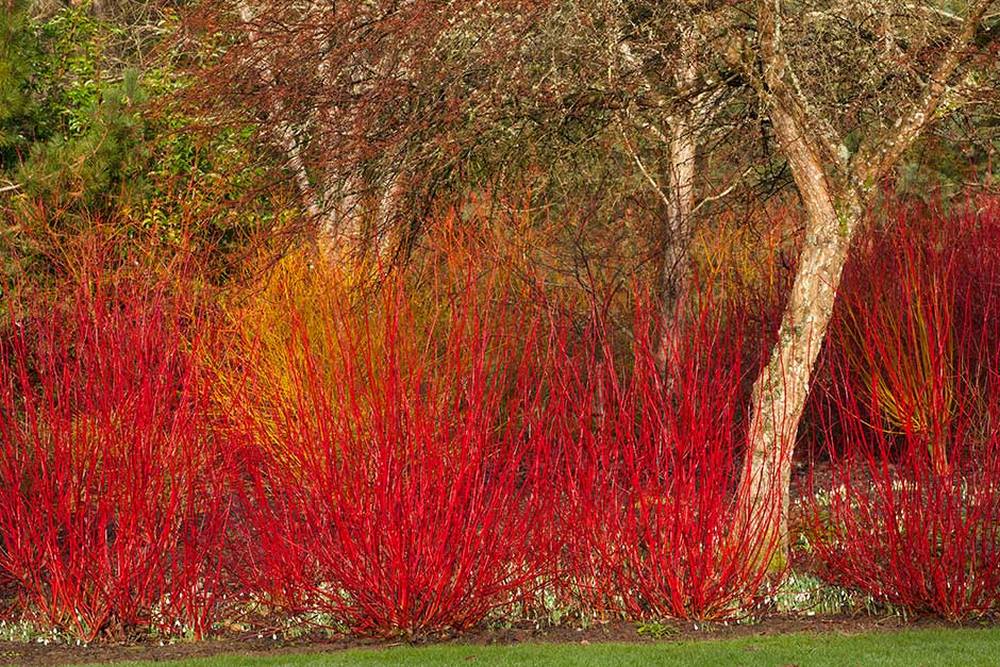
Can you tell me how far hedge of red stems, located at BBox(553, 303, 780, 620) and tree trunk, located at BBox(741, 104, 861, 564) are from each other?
537 mm

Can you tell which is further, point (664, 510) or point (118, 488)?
point (118, 488)

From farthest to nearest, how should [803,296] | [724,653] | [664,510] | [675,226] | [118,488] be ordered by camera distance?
1. [675,226]
2. [803,296]
3. [118,488]
4. [664,510]
5. [724,653]

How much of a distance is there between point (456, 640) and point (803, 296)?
2.55m

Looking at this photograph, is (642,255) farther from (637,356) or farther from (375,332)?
(637,356)

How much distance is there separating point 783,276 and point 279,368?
3.77 metres

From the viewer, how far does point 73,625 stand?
7.12m

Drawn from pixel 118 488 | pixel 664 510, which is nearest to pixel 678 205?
pixel 664 510

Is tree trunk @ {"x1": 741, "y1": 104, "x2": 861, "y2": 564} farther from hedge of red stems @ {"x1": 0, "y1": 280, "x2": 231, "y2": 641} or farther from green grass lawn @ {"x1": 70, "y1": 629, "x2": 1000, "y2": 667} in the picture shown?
hedge of red stems @ {"x1": 0, "y1": 280, "x2": 231, "y2": 641}

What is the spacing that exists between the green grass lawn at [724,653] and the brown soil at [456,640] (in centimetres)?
17

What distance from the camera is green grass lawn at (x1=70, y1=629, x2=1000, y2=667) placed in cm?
614

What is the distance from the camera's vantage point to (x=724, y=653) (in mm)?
6305

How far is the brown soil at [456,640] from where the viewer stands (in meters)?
6.76

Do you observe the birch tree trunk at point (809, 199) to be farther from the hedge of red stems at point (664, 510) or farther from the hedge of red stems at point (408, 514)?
the hedge of red stems at point (408, 514)

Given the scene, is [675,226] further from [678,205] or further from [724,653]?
[724,653]
